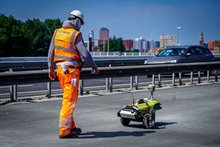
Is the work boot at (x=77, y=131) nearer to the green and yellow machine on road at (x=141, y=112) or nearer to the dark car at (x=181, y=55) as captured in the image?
the green and yellow machine on road at (x=141, y=112)

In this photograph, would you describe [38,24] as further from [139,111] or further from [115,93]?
[139,111]

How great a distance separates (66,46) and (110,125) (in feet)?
6.83

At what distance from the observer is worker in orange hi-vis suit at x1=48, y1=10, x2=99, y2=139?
7.62 meters

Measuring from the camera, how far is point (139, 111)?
8445mm

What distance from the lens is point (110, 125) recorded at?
9.09m

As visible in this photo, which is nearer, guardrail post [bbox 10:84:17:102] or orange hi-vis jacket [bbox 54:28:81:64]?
orange hi-vis jacket [bbox 54:28:81:64]

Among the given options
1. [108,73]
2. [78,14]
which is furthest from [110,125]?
[108,73]

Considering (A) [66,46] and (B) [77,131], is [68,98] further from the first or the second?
(A) [66,46]

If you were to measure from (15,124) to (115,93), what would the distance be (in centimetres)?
645

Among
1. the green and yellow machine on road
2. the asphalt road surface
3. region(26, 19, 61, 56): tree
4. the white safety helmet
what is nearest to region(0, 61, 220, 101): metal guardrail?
the asphalt road surface

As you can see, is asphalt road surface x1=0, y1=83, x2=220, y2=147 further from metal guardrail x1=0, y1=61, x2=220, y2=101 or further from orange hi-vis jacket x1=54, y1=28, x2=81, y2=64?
orange hi-vis jacket x1=54, y1=28, x2=81, y2=64

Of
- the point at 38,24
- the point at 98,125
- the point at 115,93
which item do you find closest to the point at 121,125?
the point at 98,125

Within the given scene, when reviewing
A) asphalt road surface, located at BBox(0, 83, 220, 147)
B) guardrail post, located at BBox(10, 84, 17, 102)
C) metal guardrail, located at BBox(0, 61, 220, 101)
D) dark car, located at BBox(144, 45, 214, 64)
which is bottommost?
asphalt road surface, located at BBox(0, 83, 220, 147)

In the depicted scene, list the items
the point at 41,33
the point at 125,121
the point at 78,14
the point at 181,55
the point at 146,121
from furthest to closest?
the point at 41,33 < the point at 181,55 < the point at 125,121 < the point at 146,121 < the point at 78,14
